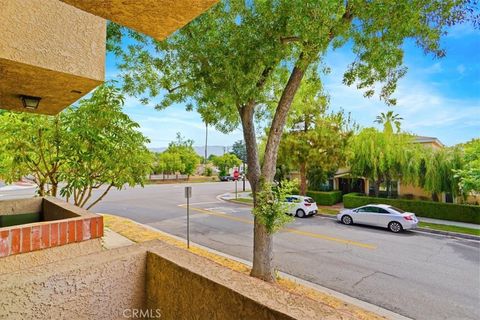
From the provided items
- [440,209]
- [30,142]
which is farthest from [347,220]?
[30,142]

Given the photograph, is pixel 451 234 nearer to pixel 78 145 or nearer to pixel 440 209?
pixel 440 209

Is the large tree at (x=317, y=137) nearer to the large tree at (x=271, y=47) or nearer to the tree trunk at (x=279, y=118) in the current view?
the large tree at (x=271, y=47)

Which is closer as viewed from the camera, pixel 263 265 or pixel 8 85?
pixel 8 85

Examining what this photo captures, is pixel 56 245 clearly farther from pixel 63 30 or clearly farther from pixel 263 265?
pixel 263 265

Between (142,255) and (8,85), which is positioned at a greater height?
(8,85)

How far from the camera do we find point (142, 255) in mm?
2041

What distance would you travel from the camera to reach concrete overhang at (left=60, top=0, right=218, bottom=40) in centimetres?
168

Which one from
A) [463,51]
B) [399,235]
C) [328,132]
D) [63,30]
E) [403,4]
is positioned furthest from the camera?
[328,132]

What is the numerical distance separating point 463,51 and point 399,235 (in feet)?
26.7

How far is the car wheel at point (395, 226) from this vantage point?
1235 cm

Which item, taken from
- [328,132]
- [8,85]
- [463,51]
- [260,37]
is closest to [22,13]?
[8,85]

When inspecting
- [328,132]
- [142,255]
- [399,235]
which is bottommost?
[399,235]

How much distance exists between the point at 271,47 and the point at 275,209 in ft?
→ 12.7

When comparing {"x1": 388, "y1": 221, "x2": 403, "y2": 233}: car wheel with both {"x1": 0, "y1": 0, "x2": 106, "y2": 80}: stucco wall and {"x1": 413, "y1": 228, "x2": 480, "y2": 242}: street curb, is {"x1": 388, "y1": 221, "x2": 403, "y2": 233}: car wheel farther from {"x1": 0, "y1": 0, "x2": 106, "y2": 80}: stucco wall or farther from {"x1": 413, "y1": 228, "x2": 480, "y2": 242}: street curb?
{"x1": 0, "y1": 0, "x2": 106, "y2": 80}: stucco wall
